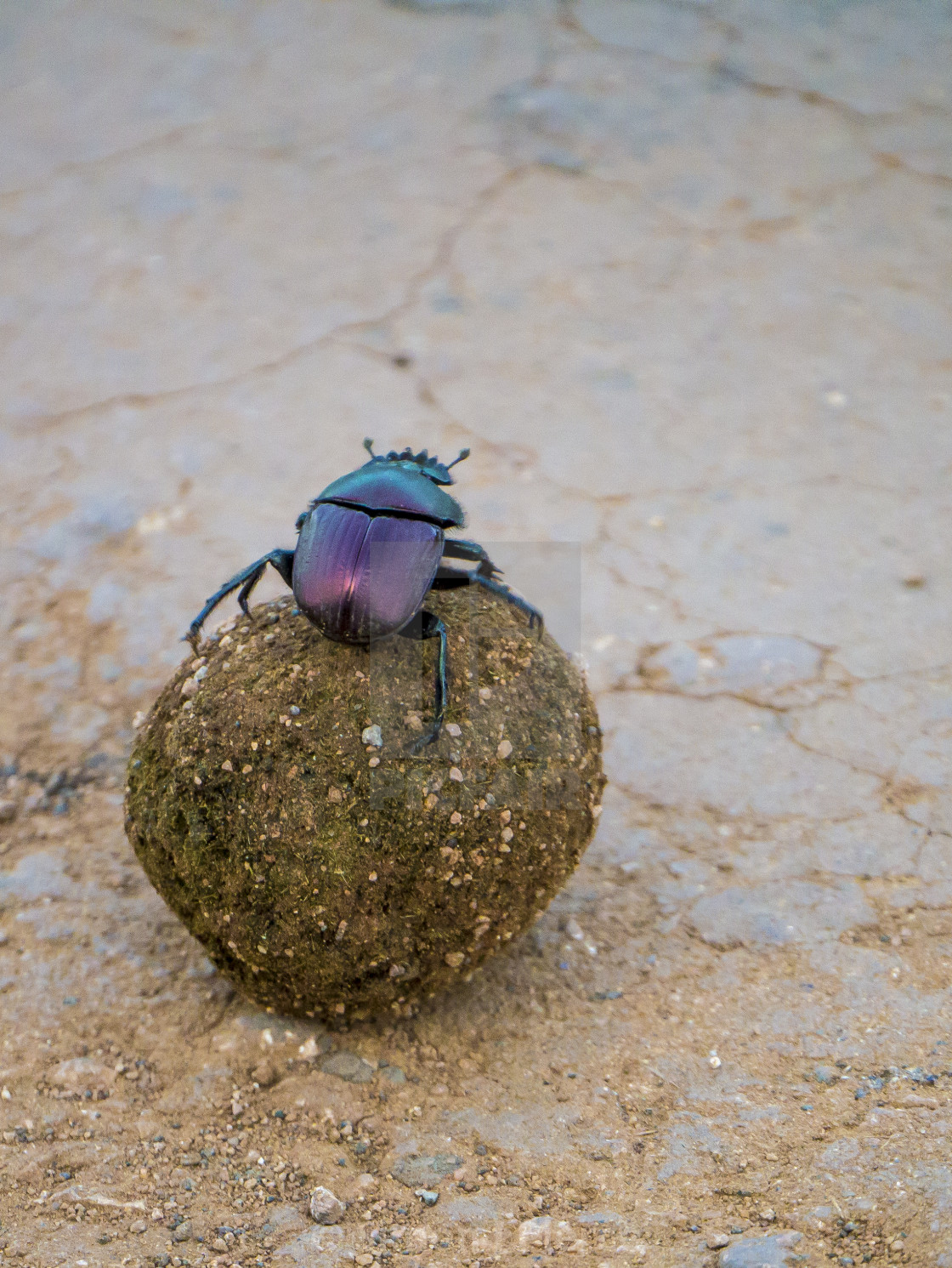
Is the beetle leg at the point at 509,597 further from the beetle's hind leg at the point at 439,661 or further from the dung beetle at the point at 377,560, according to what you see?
the beetle's hind leg at the point at 439,661

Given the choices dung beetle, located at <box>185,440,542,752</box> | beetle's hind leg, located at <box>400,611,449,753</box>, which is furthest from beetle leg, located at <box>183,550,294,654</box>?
beetle's hind leg, located at <box>400,611,449,753</box>

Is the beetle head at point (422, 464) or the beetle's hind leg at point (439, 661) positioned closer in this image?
the beetle's hind leg at point (439, 661)

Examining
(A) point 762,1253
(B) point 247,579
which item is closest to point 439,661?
(B) point 247,579

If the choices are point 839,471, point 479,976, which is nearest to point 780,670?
point 839,471

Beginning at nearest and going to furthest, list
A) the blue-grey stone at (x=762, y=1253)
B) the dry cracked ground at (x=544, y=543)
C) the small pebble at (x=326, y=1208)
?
the blue-grey stone at (x=762, y=1253) → the small pebble at (x=326, y=1208) → the dry cracked ground at (x=544, y=543)

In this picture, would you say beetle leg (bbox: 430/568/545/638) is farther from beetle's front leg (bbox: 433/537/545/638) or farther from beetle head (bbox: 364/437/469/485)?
beetle head (bbox: 364/437/469/485)

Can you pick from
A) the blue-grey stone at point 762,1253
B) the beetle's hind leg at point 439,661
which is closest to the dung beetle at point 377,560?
the beetle's hind leg at point 439,661

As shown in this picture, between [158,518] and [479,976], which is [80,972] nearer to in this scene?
[479,976]
